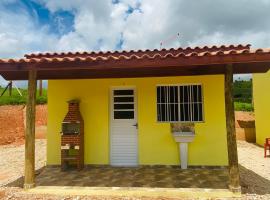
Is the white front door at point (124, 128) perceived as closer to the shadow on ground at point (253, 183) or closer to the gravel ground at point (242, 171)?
the gravel ground at point (242, 171)

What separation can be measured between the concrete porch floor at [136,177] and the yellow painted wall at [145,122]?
427mm

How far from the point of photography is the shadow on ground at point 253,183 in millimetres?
6270

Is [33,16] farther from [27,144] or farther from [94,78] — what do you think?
[27,144]

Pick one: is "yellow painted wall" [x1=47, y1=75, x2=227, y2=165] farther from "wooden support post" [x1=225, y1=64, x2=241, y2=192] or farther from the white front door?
"wooden support post" [x1=225, y1=64, x2=241, y2=192]

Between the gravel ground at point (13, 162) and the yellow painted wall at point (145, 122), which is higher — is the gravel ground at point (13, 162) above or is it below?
below

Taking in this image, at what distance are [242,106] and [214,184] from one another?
1665cm

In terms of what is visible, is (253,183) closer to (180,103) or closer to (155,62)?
(180,103)

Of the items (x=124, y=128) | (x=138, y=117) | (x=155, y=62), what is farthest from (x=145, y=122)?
(x=155, y=62)

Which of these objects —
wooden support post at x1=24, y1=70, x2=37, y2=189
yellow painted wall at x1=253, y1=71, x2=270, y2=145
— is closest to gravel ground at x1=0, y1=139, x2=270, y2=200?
wooden support post at x1=24, y1=70, x2=37, y2=189

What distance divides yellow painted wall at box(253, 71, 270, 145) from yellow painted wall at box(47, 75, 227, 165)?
5562 millimetres

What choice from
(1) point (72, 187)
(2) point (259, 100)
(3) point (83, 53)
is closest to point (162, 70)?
(3) point (83, 53)

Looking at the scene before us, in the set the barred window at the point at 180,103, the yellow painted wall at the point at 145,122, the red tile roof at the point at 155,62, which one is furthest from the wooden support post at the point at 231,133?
the barred window at the point at 180,103

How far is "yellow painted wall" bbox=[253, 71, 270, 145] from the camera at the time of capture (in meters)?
13.0

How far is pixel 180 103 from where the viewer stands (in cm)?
898
